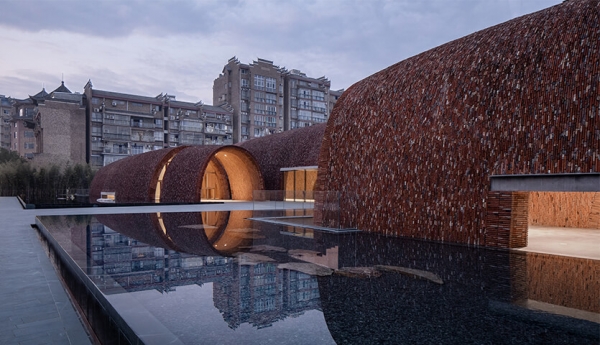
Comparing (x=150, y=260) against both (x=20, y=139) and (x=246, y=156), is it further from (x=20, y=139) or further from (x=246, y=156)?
(x=20, y=139)

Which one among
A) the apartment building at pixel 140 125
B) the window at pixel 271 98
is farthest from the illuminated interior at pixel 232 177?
the window at pixel 271 98

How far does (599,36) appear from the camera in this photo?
7660 mm

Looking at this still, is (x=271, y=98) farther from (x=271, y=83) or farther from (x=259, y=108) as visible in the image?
(x=259, y=108)

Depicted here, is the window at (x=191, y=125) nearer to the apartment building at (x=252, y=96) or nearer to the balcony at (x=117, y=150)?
the apartment building at (x=252, y=96)

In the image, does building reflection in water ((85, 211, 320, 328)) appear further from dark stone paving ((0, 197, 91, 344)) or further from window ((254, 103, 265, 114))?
window ((254, 103, 265, 114))

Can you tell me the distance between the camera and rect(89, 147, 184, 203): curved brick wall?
983 inches

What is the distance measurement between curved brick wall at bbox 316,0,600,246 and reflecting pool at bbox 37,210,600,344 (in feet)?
3.91

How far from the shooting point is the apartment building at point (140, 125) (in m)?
50.2

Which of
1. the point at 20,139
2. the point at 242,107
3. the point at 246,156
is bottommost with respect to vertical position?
the point at 246,156

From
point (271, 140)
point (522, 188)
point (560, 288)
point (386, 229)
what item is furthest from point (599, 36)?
point (271, 140)

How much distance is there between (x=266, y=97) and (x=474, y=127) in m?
56.0

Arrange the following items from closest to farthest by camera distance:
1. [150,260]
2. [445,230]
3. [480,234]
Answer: [150,260]
[480,234]
[445,230]

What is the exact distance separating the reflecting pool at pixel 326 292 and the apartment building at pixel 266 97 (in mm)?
53676

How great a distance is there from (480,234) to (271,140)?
2383cm
